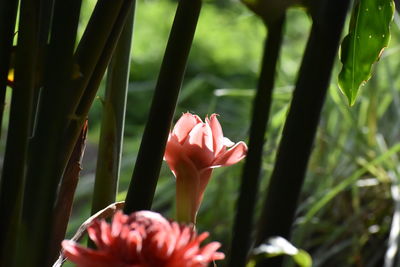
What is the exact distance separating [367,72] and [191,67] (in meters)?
2.57

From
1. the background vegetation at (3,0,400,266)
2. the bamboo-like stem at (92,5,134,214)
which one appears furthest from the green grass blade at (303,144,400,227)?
the bamboo-like stem at (92,5,134,214)

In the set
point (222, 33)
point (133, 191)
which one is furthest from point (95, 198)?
point (222, 33)

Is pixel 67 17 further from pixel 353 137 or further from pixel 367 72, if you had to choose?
pixel 353 137

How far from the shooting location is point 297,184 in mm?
251

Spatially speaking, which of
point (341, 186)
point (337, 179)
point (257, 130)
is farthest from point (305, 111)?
point (337, 179)

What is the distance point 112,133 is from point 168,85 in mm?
111

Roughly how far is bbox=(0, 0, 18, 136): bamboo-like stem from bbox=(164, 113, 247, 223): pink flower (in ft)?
0.24

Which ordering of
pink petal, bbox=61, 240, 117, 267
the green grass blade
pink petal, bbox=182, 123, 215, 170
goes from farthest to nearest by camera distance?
the green grass blade < pink petal, bbox=182, 123, 215, 170 < pink petal, bbox=61, 240, 117, 267

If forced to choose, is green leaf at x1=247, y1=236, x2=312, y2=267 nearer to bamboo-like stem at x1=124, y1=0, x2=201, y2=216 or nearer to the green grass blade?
bamboo-like stem at x1=124, y1=0, x2=201, y2=216

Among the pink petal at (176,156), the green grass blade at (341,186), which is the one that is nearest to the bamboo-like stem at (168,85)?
the pink petal at (176,156)

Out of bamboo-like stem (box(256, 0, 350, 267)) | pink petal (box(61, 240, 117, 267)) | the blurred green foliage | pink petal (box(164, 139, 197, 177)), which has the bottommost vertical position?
the blurred green foliage

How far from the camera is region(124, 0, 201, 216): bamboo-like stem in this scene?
0.29 meters

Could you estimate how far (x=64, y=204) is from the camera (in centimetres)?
35

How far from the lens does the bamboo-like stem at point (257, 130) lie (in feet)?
0.79
